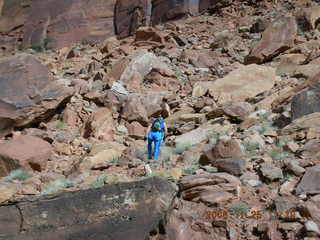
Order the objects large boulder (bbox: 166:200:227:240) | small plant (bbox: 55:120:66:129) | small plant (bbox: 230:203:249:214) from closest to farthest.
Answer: large boulder (bbox: 166:200:227:240), small plant (bbox: 230:203:249:214), small plant (bbox: 55:120:66:129)

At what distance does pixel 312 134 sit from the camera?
739 cm

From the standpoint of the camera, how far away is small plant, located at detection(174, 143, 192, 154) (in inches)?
368

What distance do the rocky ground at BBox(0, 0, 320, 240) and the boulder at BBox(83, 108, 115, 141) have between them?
0.12ft

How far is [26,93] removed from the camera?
469 inches

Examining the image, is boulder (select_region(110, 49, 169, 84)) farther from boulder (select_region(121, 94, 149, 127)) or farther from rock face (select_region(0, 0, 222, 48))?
rock face (select_region(0, 0, 222, 48))

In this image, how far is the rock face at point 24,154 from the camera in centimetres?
931

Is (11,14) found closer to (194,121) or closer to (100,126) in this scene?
(100,126)

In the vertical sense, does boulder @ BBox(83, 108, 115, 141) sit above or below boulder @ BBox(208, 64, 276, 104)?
below

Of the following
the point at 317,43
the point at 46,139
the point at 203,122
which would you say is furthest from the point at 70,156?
the point at 317,43

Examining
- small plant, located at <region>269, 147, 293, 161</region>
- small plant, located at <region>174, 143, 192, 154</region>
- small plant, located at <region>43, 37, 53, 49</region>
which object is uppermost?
small plant, located at <region>43, 37, 53, 49</region>

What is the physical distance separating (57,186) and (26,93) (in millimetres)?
4552

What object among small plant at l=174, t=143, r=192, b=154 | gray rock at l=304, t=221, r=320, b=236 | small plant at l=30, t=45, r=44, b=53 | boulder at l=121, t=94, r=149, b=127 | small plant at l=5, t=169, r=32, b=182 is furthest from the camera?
small plant at l=30, t=45, r=44, b=53

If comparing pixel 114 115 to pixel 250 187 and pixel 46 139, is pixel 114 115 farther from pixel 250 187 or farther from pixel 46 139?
pixel 250 187

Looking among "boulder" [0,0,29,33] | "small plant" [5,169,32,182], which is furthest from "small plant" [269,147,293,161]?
"boulder" [0,0,29,33]
